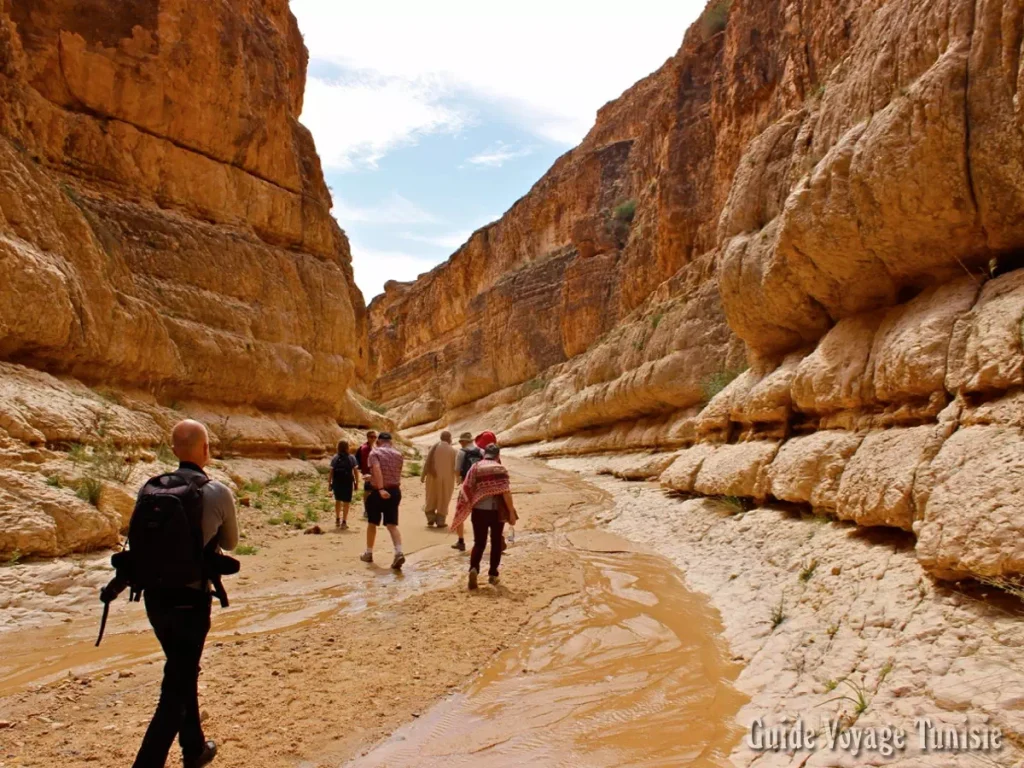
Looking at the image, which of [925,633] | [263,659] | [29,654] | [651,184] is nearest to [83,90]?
[29,654]

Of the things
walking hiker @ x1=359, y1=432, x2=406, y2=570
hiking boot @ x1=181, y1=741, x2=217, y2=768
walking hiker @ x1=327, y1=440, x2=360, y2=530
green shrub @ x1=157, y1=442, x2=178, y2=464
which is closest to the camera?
hiking boot @ x1=181, y1=741, x2=217, y2=768

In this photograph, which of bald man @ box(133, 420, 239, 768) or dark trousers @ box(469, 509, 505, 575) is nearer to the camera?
bald man @ box(133, 420, 239, 768)

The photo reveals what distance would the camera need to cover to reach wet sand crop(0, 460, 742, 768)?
2918mm

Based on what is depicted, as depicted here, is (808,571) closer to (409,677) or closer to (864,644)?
(864,644)

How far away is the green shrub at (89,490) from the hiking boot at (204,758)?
403 cm

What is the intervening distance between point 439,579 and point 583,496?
755cm

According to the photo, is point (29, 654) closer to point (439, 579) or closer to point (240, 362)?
point (439, 579)

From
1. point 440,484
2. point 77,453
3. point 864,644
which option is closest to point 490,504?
point 864,644

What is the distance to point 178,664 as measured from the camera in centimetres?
265

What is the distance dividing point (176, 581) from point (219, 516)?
13.1 inches

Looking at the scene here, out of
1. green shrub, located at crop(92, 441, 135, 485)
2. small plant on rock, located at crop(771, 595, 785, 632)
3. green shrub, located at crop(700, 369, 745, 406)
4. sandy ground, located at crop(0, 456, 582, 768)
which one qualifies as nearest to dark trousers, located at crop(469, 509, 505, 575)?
sandy ground, located at crop(0, 456, 582, 768)

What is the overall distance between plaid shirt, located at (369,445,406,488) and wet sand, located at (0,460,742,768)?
1315 millimetres

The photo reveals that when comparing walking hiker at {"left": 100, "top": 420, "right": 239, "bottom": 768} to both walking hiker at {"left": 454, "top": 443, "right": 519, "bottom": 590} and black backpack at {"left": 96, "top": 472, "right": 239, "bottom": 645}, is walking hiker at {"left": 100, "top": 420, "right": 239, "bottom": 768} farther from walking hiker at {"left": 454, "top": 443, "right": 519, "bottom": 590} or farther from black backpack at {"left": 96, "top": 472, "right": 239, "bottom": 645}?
walking hiker at {"left": 454, "top": 443, "right": 519, "bottom": 590}

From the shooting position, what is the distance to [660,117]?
28281mm
